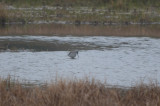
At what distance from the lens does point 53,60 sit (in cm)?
1570

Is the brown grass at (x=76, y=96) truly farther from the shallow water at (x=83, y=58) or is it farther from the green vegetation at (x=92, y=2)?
the green vegetation at (x=92, y=2)

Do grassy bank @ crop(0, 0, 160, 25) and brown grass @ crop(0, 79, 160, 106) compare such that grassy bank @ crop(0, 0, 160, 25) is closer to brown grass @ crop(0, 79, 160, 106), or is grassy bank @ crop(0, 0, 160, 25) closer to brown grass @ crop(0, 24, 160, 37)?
brown grass @ crop(0, 24, 160, 37)

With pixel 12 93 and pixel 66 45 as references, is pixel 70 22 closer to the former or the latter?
pixel 66 45

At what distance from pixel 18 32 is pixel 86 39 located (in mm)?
3732

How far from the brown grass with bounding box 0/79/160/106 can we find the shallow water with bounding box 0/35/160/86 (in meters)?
0.88

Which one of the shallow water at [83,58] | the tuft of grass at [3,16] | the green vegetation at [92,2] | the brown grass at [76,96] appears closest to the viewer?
the brown grass at [76,96]

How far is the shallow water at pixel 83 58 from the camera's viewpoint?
1305 cm

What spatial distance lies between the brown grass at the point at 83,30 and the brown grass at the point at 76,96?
13178 mm

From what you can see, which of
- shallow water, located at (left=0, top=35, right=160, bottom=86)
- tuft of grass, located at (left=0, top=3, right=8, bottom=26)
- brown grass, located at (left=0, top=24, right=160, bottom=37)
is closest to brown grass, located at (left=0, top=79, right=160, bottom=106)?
shallow water, located at (left=0, top=35, right=160, bottom=86)

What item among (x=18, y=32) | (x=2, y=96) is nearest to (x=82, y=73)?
(x=2, y=96)

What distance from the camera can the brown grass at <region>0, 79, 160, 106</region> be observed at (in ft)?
28.7

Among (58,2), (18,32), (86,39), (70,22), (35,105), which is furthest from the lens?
(58,2)

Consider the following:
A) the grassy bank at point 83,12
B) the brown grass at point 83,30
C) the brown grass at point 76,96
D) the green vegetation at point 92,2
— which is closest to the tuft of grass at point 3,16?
the grassy bank at point 83,12

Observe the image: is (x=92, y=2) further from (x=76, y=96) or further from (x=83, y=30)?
(x=76, y=96)
